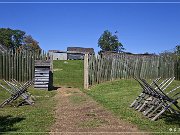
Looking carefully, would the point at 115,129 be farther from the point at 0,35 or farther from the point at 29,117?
the point at 0,35

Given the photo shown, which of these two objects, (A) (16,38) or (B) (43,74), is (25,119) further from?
(A) (16,38)

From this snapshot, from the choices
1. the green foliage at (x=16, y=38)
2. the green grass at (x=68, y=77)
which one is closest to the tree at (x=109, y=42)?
the green foliage at (x=16, y=38)

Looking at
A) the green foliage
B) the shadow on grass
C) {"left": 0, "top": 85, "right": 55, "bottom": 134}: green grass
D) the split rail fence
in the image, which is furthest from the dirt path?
the green foliage

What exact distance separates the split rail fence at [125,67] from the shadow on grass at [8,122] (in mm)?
11667

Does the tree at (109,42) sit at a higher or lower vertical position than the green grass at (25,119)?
higher

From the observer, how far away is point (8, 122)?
30.9 ft

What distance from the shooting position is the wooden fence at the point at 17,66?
21609 millimetres

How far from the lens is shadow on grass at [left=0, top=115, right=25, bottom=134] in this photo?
841cm

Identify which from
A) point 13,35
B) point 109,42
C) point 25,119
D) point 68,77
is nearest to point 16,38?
point 13,35

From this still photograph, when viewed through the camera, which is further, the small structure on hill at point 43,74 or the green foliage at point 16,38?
the green foliage at point 16,38

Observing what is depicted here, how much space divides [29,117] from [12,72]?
11.9 m

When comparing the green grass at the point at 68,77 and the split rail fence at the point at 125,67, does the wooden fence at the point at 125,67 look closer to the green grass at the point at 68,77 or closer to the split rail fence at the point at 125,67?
the split rail fence at the point at 125,67

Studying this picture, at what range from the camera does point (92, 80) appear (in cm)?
2211

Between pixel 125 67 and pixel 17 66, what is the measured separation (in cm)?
726
